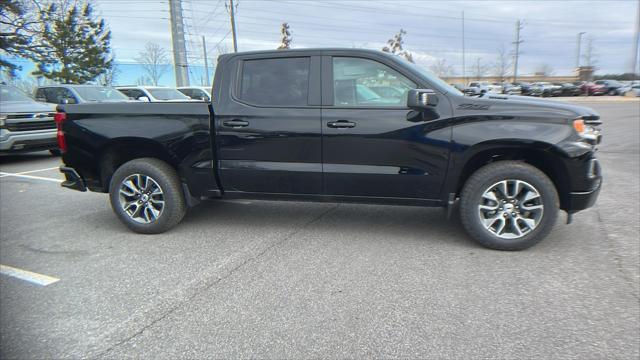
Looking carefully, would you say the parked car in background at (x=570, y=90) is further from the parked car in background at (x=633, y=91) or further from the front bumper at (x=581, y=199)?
the front bumper at (x=581, y=199)

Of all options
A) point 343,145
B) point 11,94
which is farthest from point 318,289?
point 11,94

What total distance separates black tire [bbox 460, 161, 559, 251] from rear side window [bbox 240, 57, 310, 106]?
5.97 ft

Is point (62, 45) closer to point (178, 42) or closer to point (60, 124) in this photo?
point (178, 42)

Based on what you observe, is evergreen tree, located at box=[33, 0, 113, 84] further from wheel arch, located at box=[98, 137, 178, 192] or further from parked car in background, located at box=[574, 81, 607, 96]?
parked car in background, located at box=[574, 81, 607, 96]

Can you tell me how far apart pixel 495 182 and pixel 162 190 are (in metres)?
3.36

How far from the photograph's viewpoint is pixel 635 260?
3.68 metres

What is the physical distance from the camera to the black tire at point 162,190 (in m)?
4.52

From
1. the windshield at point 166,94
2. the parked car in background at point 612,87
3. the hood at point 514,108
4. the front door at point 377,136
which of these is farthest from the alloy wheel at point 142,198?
the parked car in background at point 612,87

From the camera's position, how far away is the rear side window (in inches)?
167

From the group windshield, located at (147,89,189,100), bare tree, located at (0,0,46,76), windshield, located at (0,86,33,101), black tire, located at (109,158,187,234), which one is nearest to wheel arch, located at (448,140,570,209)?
black tire, located at (109,158,187,234)

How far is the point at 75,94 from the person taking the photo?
37.7 feet

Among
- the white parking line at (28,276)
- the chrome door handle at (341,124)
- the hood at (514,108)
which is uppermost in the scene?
the hood at (514,108)

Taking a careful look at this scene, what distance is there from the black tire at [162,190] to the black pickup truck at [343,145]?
1 cm

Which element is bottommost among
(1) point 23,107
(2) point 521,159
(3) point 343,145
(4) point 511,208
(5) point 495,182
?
(4) point 511,208
